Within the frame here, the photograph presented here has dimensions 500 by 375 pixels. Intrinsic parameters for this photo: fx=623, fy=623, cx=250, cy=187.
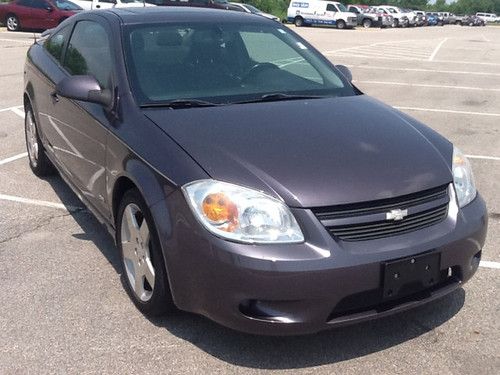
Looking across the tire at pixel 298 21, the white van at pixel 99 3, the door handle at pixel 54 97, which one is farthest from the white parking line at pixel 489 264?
the tire at pixel 298 21

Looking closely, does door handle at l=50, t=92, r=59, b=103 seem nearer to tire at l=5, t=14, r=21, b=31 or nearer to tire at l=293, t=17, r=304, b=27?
tire at l=5, t=14, r=21, b=31

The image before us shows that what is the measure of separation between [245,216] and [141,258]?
2.71 feet

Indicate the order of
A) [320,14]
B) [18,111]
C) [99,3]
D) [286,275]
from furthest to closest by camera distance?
[320,14]
[99,3]
[18,111]
[286,275]

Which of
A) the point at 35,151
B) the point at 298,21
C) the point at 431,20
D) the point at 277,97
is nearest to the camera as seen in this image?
the point at 277,97

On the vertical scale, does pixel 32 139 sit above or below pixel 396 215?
below

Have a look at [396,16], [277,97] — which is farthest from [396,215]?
[396,16]

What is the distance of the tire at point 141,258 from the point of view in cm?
308

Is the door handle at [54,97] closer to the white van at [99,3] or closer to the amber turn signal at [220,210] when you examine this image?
the amber turn signal at [220,210]

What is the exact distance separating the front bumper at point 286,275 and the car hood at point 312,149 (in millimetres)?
203

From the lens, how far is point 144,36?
398 cm

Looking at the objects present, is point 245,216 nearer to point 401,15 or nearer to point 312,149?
point 312,149

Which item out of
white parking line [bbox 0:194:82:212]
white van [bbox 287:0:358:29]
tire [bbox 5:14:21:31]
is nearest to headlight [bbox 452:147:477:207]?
white parking line [bbox 0:194:82:212]

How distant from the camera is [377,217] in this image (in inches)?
111

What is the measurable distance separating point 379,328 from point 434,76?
12.6m
